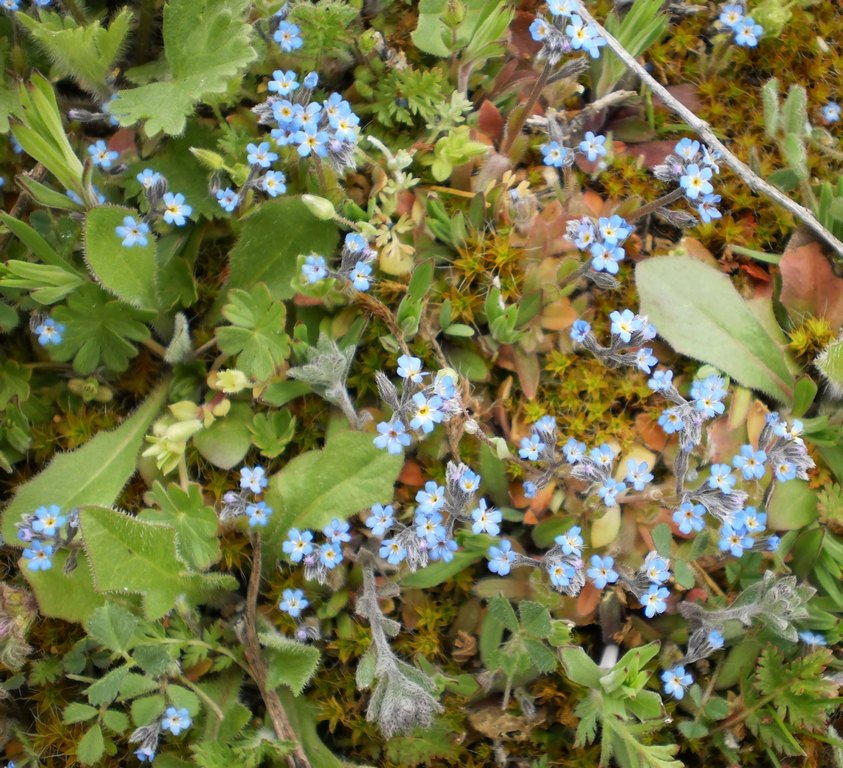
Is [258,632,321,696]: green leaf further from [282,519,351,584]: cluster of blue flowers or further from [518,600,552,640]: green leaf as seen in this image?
[518,600,552,640]: green leaf

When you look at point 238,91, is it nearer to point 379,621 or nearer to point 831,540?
point 379,621

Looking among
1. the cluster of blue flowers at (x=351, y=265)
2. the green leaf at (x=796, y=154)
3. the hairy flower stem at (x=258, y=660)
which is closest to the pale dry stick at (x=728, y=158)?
the green leaf at (x=796, y=154)

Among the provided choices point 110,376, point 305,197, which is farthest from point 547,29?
point 110,376

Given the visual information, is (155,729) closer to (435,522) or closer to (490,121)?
(435,522)

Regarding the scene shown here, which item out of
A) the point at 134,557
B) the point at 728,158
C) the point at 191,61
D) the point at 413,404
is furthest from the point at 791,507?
the point at 191,61

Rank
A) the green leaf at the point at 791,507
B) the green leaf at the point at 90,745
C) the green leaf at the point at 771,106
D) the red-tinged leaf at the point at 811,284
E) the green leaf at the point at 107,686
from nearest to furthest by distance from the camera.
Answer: the green leaf at the point at 107,686 < the green leaf at the point at 90,745 < the green leaf at the point at 791,507 < the red-tinged leaf at the point at 811,284 < the green leaf at the point at 771,106

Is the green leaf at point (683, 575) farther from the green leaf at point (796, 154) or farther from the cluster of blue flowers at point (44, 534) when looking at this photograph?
the cluster of blue flowers at point (44, 534)

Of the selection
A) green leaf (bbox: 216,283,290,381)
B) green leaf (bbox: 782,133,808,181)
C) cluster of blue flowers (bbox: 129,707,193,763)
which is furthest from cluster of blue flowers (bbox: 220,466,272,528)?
green leaf (bbox: 782,133,808,181)
